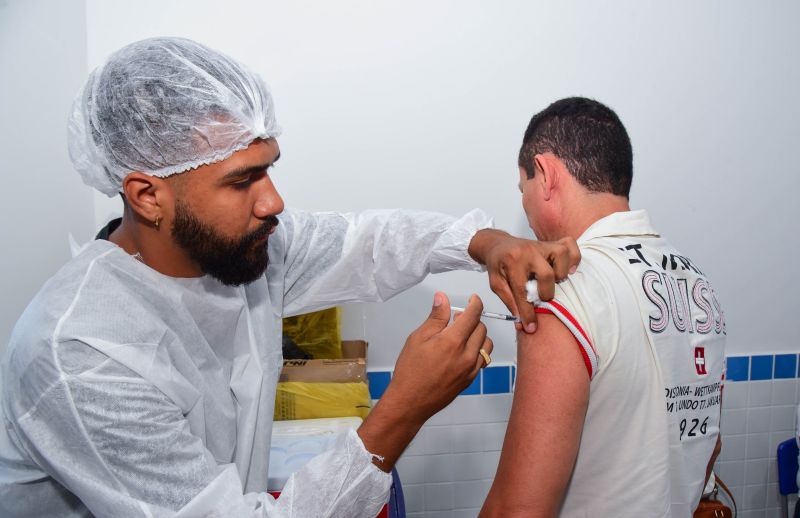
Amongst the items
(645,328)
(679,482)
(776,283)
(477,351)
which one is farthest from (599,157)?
(776,283)

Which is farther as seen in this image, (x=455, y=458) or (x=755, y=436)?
(x=755, y=436)

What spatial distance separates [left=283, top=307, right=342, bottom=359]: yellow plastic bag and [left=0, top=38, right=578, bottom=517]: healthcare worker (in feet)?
2.31

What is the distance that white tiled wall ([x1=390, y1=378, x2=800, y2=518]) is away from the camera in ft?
7.18

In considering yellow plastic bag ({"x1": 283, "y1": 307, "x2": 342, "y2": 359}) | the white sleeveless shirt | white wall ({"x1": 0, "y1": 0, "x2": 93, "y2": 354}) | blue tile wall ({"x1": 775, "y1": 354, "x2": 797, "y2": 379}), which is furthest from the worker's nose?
blue tile wall ({"x1": 775, "y1": 354, "x2": 797, "y2": 379})

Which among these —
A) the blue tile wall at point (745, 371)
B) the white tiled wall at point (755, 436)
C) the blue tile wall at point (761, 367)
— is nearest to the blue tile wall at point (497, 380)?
the blue tile wall at point (745, 371)

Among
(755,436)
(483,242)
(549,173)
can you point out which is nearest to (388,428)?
(483,242)

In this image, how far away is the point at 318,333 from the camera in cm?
195

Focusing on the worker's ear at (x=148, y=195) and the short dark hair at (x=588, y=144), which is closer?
the worker's ear at (x=148, y=195)

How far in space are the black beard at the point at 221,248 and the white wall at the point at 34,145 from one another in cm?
59

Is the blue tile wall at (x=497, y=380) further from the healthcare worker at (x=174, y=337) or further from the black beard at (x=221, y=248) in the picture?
the black beard at (x=221, y=248)

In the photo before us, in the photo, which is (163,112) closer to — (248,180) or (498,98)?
(248,180)

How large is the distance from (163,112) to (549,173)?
0.78 metres

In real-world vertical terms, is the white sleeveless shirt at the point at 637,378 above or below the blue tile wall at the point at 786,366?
above

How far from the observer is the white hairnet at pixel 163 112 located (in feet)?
3.20
